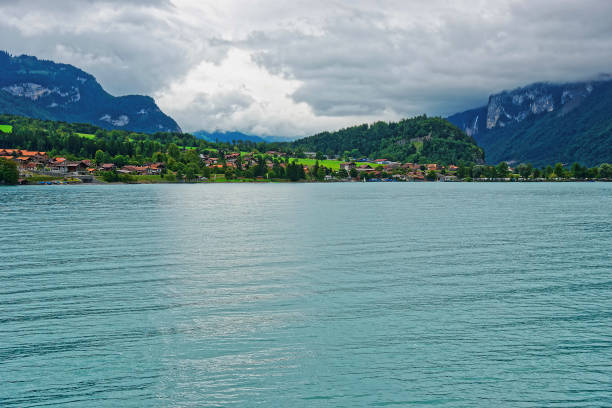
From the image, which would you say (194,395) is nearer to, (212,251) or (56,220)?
(212,251)

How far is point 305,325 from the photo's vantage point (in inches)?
806

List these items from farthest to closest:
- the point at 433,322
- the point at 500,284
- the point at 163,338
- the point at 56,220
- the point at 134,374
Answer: the point at 56,220, the point at 500,284, the point at 433,322, the point at 163,338, the point at 134,374

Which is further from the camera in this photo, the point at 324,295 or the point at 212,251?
the point at 212,251

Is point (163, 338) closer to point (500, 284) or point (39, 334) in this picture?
point (39, 334)

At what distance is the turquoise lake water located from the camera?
14711 millimetres

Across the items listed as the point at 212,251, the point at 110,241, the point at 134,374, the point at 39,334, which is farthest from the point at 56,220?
the point at 134,374

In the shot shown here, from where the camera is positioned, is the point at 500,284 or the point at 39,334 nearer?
the point at 39,334

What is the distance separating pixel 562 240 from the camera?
47219mm

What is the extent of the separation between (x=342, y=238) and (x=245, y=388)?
34.1 metres

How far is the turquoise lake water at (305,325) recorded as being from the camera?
14711 millimetres

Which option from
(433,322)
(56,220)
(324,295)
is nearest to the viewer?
(433,322)

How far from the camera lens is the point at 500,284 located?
28.4 meters

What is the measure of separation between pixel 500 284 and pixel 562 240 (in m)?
23.7

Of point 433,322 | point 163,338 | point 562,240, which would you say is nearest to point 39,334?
point 163,338
